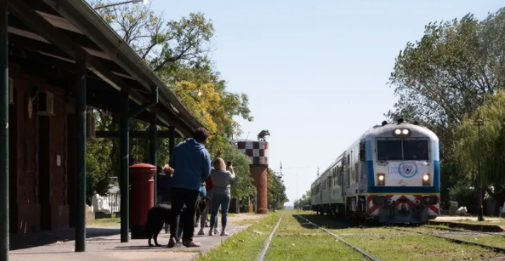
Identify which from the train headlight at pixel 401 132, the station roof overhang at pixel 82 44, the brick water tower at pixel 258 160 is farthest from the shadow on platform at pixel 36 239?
the brick water tower at pixel 258 160

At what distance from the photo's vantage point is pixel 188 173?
12.6 metres

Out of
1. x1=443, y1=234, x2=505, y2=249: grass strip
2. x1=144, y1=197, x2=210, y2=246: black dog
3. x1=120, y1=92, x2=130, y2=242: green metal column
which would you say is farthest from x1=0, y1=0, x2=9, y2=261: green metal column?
x1=443, y1=234, x2=505, y2=249: grass strip

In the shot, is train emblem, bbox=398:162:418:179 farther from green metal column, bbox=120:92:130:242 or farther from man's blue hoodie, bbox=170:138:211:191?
man's blue hoodie, bbox=170:138:211:191

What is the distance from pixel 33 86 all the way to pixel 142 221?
12.9ft

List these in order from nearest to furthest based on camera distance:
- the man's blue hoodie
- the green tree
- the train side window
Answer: the man's blue hoodie, the train side window, the green tree

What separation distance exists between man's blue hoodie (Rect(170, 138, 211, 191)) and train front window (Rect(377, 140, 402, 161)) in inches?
596

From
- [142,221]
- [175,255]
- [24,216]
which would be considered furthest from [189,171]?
[24,216]

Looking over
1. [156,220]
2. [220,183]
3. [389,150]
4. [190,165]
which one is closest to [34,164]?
[220,183]

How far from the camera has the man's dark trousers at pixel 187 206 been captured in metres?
12.8

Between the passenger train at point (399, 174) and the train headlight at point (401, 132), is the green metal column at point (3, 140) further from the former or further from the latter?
the train headlight at point (401, 132)

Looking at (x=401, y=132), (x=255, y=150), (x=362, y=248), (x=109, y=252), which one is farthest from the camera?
(x=255, y=150)

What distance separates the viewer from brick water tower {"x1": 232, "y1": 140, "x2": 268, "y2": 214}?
2982 inches

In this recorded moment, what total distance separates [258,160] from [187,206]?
63.9 meters

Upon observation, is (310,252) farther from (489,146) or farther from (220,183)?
Answer: (489,146)
